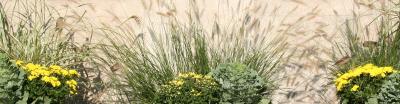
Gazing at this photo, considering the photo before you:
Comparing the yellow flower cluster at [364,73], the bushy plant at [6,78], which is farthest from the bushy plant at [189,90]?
the bushy plant at [6,78]

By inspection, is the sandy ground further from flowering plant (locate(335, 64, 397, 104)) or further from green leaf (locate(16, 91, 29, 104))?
green leaf (locate(16, 91, 29, 104))

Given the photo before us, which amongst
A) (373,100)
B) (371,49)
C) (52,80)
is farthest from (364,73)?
(52,80)

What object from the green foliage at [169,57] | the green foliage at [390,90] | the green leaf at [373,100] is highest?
the green foliage at [169,57]

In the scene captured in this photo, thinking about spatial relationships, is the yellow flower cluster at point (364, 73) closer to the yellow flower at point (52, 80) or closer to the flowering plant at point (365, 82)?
the flowering plant at point (365, 82)

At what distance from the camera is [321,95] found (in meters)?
6.52

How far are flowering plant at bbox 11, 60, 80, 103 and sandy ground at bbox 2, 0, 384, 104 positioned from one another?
48.6 inches

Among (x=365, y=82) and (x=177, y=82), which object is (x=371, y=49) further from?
(x=177, y=82)

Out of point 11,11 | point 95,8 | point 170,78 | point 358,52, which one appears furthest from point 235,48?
point 11,11

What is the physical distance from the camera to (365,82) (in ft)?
17.9

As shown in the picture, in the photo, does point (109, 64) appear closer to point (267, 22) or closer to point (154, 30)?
point (154, 30)

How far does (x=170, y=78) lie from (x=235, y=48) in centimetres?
59

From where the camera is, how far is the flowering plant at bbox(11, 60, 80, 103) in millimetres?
5234

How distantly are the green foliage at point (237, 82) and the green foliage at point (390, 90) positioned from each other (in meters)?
0.89

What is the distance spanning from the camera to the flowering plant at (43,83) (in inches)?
206
